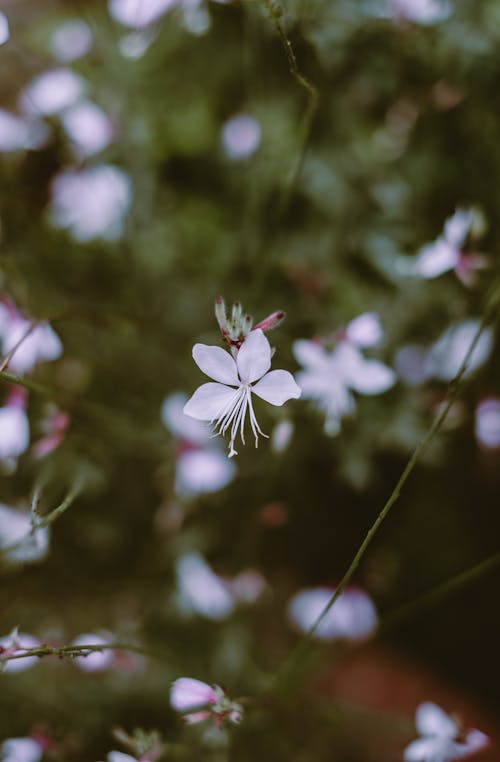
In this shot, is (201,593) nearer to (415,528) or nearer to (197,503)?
(197,503)

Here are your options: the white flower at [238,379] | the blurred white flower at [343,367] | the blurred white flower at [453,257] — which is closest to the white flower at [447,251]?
the blurred white flower at [453,257]

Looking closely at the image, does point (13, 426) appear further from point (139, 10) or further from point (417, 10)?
point (417, 10)

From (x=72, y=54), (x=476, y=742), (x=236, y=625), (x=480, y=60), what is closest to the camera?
(x=476, y=742)

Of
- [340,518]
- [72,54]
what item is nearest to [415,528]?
[340,518]

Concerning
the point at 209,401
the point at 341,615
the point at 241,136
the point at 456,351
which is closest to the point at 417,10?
the point at 241,136

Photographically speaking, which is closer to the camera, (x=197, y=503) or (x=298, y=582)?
(x=197, y=503)

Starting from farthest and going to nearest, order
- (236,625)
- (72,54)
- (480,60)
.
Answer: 1. (72,54)
2. (236,625)
3. (480,60)

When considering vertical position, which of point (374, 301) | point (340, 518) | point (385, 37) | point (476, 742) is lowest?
point (476, 742)
